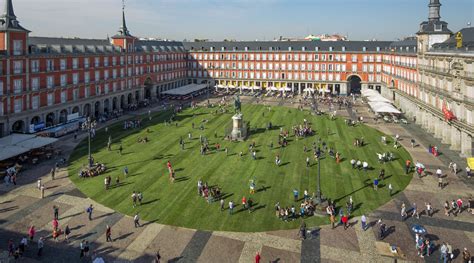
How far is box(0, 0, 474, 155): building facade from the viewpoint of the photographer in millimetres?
56250

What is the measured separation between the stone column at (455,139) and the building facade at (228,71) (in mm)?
144

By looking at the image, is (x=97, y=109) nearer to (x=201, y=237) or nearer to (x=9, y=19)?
(x=9, y=19)

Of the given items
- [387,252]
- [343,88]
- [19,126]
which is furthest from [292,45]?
[387,252]

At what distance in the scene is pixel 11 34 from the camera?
5694cm

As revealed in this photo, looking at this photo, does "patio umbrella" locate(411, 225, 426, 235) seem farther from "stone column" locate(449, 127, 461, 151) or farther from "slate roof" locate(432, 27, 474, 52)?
"slate roof" locate(432, 27, 474, 52)

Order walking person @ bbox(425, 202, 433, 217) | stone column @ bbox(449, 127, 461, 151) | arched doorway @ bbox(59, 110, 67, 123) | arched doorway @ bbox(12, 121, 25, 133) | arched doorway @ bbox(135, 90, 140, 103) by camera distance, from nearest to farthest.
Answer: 1. walking person @ bbox(425, 202, 433, 217)
2. stone column @ bbox(449, 127, 461, 151)
3. arched doorway @ bbox(12, 121, 25, 133)
4. arched doorway @ bbox(59, 110, 67, 123)
5. arched doorway @ bbox(135, 90, 140, 103)

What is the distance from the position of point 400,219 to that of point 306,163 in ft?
53.8

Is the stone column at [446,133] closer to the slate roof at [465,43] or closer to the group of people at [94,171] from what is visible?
the slate roof at [465,43]

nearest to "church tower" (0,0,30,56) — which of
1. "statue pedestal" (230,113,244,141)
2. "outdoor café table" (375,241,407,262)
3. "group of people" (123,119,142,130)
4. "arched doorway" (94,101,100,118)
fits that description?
"group of people" (123,119,142,130)

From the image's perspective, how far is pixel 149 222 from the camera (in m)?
32.0

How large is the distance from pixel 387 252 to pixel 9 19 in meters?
62.5

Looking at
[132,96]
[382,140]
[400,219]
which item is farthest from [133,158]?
[132,96]

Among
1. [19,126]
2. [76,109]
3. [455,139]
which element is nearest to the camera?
[455,139]

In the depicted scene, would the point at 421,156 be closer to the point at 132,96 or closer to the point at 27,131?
the point at 27,131
